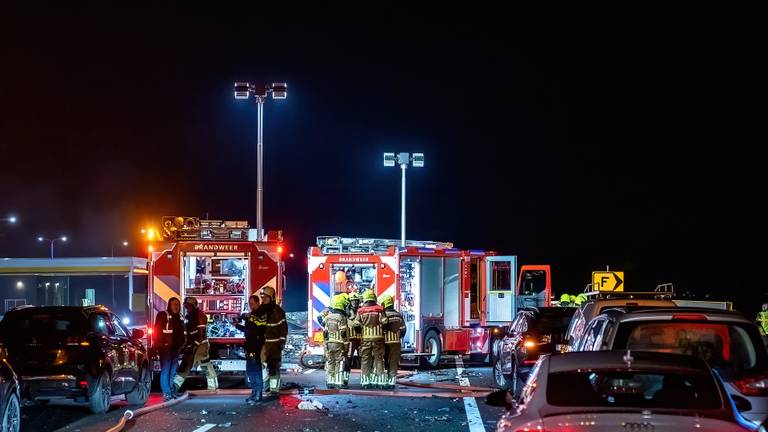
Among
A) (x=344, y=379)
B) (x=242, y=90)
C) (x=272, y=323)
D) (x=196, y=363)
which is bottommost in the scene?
(x=344, y=379)

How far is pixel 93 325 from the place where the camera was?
500 inches

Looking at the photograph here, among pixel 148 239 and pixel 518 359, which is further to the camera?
pixel 148 239

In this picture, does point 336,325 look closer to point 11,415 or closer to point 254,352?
point 254,352

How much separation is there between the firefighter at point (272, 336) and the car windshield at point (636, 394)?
8.44 metres

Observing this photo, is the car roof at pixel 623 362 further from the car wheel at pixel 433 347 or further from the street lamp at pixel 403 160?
the street lamp at pixel 403 160

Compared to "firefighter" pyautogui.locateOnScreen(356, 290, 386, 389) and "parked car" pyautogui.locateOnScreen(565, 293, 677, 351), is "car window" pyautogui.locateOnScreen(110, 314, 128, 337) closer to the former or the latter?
"firefighter" pyautogui.locateOnScreen(356, 290, 386, 389)

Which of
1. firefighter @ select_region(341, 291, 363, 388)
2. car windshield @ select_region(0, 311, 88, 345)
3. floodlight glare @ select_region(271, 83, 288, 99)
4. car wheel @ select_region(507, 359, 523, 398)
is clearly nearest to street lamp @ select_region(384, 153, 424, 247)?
floodlight glare @ select_region(271, 83, 288, 99)

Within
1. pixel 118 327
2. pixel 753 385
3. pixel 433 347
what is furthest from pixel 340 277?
pixel 753 385

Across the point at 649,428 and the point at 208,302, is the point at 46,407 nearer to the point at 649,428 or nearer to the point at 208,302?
the point at 208,302

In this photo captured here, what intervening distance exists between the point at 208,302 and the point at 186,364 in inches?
88.1

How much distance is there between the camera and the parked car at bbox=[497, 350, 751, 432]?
16.6ft

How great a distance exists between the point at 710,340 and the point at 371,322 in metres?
7.55

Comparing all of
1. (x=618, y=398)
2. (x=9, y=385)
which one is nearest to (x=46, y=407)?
(x=9, y=385)

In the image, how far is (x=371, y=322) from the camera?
15078 mm
